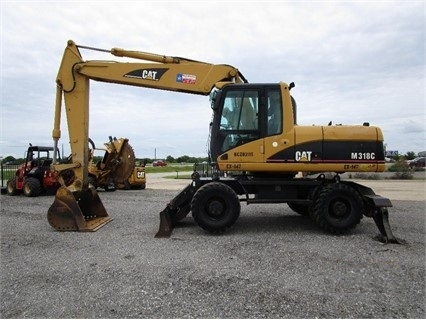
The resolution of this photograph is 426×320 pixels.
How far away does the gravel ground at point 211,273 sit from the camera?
149 inches

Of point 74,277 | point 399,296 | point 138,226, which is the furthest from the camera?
point 138,226

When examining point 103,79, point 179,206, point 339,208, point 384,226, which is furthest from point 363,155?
point 103,79

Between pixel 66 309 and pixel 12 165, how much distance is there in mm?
19551

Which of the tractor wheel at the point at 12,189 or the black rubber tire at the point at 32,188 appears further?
the tractor wheel at the point at 12,189

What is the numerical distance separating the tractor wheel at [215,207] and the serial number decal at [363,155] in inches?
98.1

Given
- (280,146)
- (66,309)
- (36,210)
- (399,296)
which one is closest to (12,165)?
(36,210)

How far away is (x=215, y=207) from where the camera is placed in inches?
286

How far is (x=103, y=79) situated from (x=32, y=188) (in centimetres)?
862

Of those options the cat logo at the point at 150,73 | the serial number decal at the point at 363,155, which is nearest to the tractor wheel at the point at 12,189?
the cat logo at the point at 150,73

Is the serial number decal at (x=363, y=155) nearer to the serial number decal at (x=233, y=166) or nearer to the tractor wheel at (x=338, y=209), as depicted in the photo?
the tractor wheel at (x=338, y=209)

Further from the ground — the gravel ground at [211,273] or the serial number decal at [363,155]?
the serial number decal at [363,155]

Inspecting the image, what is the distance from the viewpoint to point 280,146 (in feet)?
24.3

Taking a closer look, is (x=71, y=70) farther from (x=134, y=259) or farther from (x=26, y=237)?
(x=134, y=259)

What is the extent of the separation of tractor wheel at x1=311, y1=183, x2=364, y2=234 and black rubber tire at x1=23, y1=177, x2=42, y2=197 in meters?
11.8
